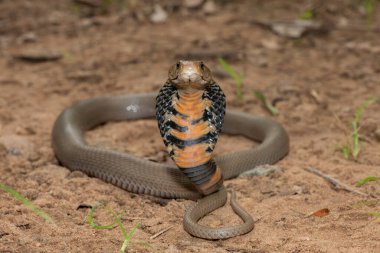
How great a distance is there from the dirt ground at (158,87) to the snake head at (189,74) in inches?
39.5

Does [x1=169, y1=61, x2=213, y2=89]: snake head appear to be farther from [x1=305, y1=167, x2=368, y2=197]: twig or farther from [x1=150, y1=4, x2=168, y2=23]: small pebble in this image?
[x1=150, y1=4, x2=168, y2=23]: small pebble

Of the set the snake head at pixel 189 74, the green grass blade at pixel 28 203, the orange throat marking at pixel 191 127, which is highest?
the snake head at pixel 189 74

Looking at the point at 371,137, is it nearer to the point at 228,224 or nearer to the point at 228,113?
the point at 228,113

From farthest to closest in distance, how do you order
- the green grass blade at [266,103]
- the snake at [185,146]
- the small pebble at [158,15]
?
the small pebble at [158,15] → the green grass blade at [266,103] → the snake at [185,146]

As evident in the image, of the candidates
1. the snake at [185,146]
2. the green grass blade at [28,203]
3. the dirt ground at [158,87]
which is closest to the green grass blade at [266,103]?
the dirt ground at [158,87]

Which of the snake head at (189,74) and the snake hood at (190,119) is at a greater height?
the snake head at (189,74)

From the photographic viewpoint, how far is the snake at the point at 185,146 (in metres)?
4.27

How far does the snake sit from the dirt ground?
3.8 inches

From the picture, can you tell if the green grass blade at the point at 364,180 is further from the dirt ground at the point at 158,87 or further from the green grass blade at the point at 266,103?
the green grass blade at the point at 266,103

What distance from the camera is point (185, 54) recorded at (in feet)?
26.8

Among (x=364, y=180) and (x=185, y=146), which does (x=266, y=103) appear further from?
(x=185, y=146)

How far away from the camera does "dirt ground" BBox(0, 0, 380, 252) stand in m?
4.05

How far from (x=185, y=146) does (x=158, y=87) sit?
2968 millimetres

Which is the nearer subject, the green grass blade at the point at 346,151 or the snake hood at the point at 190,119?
the snake hood at the point at 190,119
